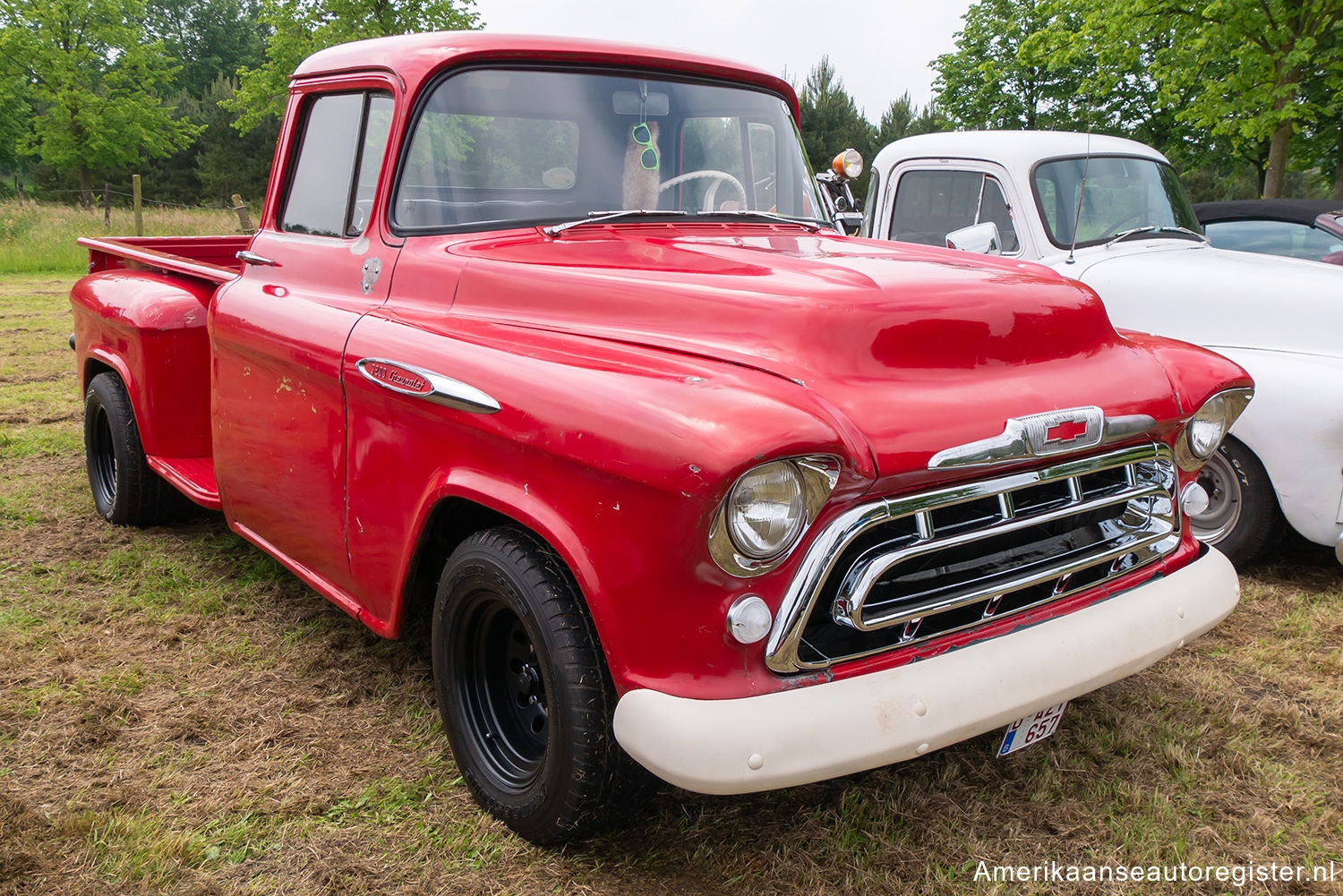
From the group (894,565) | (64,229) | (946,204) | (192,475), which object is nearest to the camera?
(894,565)

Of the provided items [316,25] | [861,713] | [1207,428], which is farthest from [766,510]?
[316,25]

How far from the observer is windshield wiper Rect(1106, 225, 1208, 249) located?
4.93 metres

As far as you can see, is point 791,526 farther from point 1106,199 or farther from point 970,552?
point 1106,199

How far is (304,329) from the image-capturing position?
2.81 metres

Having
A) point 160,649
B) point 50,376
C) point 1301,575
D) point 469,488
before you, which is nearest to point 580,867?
point 469,488

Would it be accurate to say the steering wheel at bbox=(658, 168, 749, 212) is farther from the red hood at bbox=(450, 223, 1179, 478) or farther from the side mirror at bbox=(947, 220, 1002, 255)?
the side mirror at bbox=(947, 220, 1002, 255)

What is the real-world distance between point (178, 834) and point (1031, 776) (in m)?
2.11

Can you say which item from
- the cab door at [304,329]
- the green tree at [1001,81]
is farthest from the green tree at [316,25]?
the cab door at [304,329]

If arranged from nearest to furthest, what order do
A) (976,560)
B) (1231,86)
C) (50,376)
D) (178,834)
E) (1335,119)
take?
(976,560)
(178,834)
(50,376)
(1231,86)
(1335,119)

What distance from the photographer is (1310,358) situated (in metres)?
3.90

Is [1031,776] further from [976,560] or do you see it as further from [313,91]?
[313,91]

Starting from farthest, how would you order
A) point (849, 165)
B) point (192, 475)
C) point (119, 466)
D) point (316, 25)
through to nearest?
point (316, 25) → point (119, 466) → point (849, 165) → point (192, 475)

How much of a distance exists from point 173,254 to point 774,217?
3.41 metres

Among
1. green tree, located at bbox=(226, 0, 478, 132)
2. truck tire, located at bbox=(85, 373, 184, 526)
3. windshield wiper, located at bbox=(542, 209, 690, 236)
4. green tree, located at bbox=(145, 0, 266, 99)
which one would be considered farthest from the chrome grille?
green tree, located at bbox=(145, 0, 266, 99)
